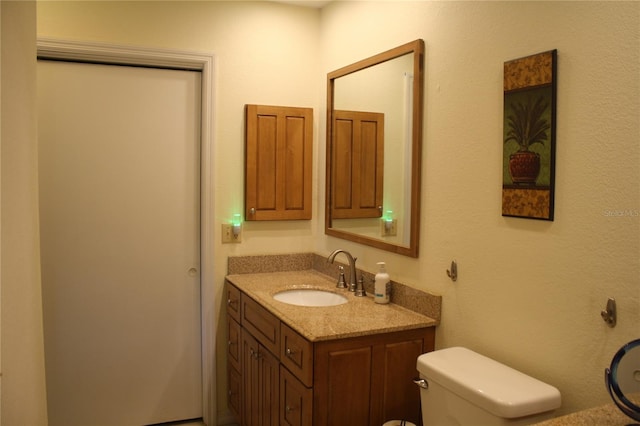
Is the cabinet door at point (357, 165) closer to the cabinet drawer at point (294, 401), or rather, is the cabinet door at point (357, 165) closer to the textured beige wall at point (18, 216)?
the cabinet drawer at point (294, 401)

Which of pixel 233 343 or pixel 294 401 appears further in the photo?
pixel 233 343

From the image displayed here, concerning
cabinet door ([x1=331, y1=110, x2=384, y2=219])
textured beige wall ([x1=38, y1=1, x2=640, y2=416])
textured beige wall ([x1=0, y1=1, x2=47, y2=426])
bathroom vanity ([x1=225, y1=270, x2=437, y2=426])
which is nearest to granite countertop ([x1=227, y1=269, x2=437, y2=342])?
bathroom vanity ([x1=225, y1=270, x2=437, y2=426])

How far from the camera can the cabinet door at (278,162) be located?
120 inches

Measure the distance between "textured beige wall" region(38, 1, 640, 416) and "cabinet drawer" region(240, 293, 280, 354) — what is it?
47 centimetres

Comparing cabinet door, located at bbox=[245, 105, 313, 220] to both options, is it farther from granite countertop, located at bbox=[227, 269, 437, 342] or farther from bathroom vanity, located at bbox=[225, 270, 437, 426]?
bathroom vanity, located at bbox=[225, 270, 437, 426]

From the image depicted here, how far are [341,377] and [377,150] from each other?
110cm

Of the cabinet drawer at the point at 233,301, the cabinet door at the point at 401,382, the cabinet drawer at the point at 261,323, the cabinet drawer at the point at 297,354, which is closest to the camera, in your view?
the cabinet drawer at the point at 297,354

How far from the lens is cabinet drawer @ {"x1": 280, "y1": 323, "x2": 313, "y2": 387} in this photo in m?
1.97

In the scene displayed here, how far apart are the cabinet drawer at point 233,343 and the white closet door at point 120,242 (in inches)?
8.7

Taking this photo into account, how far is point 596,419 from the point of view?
4.37 feet

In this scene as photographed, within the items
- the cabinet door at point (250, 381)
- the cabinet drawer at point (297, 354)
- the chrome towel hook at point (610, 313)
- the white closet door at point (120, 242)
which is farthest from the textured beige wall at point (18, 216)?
the chrome towel hook at point (610, 313)

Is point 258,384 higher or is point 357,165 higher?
point 357,165

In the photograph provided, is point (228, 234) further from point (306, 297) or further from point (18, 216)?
point (18, 216)

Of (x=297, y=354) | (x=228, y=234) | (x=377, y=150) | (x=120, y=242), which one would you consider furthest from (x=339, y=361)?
(x=120, y=242)
